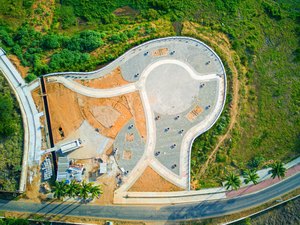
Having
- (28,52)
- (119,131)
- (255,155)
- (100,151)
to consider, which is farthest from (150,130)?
(28,52)

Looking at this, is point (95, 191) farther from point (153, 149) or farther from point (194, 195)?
point (194, 195)

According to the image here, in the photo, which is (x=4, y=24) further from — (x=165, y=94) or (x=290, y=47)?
(x=290, y=47)

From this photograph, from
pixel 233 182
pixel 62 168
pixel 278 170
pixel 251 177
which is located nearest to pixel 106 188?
pixel 62 168

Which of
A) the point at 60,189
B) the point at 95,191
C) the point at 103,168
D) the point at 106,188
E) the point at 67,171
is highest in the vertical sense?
the point at 103,168

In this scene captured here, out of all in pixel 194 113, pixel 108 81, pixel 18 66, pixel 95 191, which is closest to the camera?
pixel 95 191

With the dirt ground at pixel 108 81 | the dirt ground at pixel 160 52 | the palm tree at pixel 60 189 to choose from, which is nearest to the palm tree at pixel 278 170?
Result: the dirt ground at pixel 160 52
